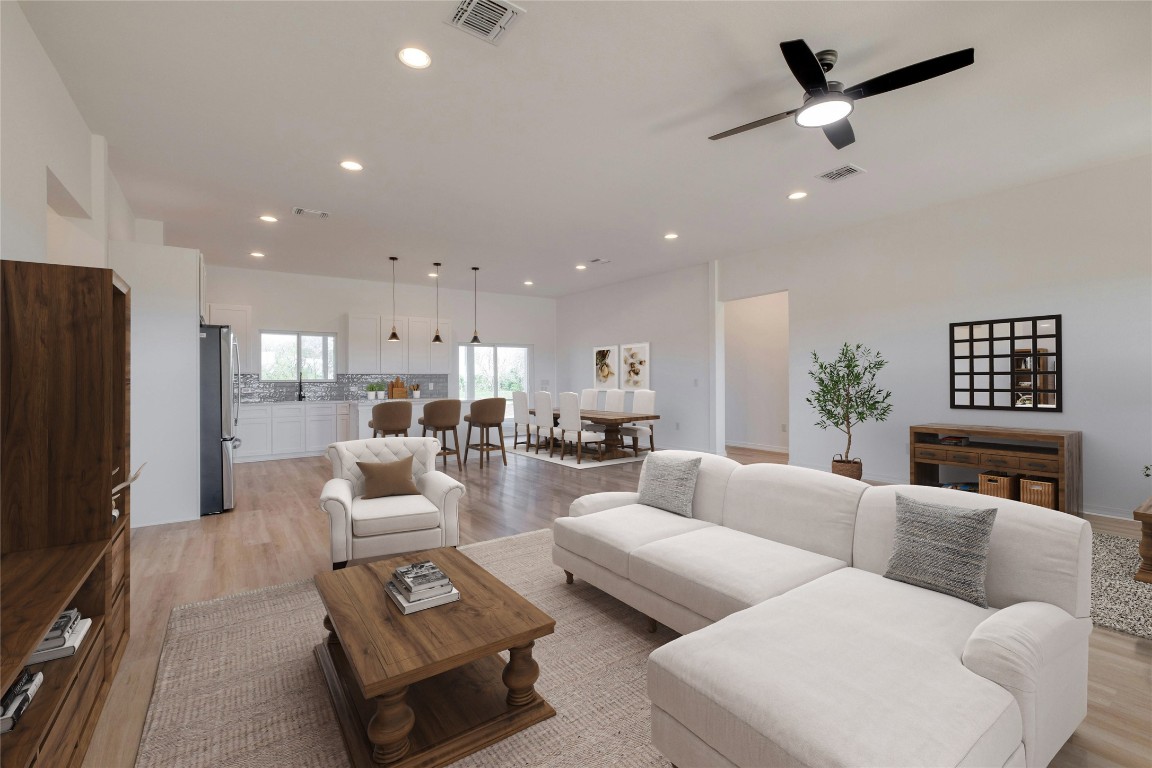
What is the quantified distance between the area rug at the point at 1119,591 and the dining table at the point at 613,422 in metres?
4.65

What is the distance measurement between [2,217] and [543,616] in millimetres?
2835

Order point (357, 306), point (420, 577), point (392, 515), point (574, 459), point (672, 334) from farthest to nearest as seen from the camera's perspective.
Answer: point (357, 306), point (672, 334), point (574, 459), point (392, 515), point (420, 577)

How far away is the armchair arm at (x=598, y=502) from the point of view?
322 centimetres

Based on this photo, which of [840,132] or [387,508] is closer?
[840,132]

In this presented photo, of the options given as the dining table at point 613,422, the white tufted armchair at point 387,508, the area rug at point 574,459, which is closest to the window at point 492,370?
the area rug at point 574,459

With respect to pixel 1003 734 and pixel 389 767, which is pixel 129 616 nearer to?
pixel 389 767

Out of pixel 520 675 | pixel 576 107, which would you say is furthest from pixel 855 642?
pixel 576 107

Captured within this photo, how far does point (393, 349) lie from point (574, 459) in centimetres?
373

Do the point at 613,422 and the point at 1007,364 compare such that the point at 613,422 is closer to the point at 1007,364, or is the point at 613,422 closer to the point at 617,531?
the point at 1007,364

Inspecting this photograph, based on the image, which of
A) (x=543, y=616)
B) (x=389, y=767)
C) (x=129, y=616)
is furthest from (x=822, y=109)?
(x=129, y=616)

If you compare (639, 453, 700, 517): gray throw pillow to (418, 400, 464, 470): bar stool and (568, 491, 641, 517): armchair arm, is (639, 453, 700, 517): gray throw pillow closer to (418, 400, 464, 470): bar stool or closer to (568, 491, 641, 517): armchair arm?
(568, 491, 641, 517): armchair arm

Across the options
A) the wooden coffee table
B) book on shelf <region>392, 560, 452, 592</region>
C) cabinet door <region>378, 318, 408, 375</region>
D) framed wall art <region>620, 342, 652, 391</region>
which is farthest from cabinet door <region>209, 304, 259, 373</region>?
book on shelf <region>392, 560, 452, 592</region>

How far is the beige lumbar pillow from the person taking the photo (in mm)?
3568

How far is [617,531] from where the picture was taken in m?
2.83
